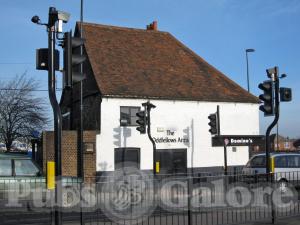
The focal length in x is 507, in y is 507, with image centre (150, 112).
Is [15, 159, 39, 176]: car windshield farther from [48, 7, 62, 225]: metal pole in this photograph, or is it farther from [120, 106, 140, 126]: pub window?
[120, 106, 140, 126]: pub window

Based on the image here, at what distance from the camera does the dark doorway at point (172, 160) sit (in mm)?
28719

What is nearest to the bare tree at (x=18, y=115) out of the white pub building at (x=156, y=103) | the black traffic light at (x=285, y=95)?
the white pub building at (x=156, y=103)

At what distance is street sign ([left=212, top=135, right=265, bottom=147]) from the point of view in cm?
3030

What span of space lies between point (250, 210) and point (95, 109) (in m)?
17.0

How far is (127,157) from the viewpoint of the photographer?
27484mm

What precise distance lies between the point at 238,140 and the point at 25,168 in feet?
58.4

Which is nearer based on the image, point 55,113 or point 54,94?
point 55,113

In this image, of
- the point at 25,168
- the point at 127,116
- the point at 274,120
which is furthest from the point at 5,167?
the point at 127,116

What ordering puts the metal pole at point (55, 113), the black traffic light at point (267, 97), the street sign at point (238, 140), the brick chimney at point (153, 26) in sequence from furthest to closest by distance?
1. the brick chimney at point (153, 26)
2. the street sign at point (238, 140)
3. the black traffic light at point (267, 97)
4. the metal pole at point (55, 113)

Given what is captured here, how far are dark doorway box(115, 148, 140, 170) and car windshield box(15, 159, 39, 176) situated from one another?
36.7ft

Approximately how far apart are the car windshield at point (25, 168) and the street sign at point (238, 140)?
15855mm

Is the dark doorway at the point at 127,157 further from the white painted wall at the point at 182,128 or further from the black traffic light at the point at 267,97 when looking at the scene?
the black traffic light at the point at 267,97

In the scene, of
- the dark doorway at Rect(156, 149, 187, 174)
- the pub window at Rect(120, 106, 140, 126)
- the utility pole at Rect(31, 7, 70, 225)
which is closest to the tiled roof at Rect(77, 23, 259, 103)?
the pub window at Rect(120, 106, 140, 126)

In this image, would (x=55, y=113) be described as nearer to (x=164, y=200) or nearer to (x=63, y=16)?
(x=63, y=16)
